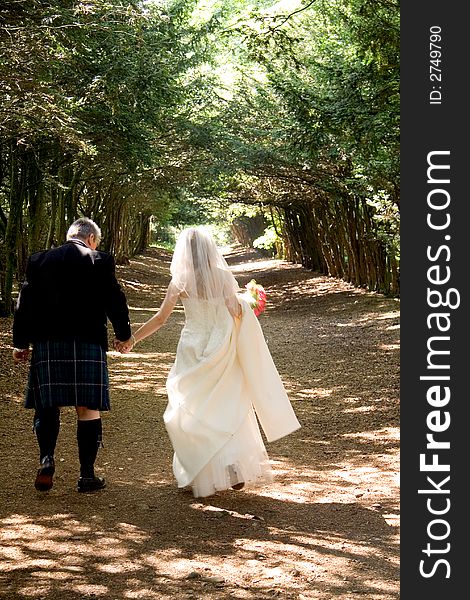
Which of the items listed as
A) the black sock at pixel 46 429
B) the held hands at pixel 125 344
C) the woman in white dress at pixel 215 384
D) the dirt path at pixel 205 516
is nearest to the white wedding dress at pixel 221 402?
the woman in white dress at pixel 215 384

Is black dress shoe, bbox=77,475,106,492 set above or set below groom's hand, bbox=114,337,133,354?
below

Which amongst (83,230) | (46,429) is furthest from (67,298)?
(46,429)

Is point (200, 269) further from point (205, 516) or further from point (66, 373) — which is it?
point (205, 516)

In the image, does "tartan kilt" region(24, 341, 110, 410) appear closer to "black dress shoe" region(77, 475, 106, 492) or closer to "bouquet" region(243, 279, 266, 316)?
"black dress shoe" region(77, 475, 106, 492)

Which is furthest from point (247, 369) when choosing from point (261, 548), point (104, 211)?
point (104, 211)

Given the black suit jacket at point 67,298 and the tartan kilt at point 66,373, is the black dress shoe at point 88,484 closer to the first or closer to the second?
the tartan kilt at point 66,373

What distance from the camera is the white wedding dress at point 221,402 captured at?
20.6 feet

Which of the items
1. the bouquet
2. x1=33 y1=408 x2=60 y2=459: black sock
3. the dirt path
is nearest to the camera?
the dirt path

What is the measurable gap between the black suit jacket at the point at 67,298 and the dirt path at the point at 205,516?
122 cm

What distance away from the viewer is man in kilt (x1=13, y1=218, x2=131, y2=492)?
6168mm

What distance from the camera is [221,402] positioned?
21.2 feet

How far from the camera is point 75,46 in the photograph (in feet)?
34.6

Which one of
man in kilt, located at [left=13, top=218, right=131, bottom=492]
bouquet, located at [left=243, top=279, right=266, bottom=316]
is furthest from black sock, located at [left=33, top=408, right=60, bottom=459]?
bouquet, located at [left=243, top=279, right=266, bottom=316]

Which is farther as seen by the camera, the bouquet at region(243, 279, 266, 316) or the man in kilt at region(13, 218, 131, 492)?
the bouquet at region(243, 279, 266, 316)
